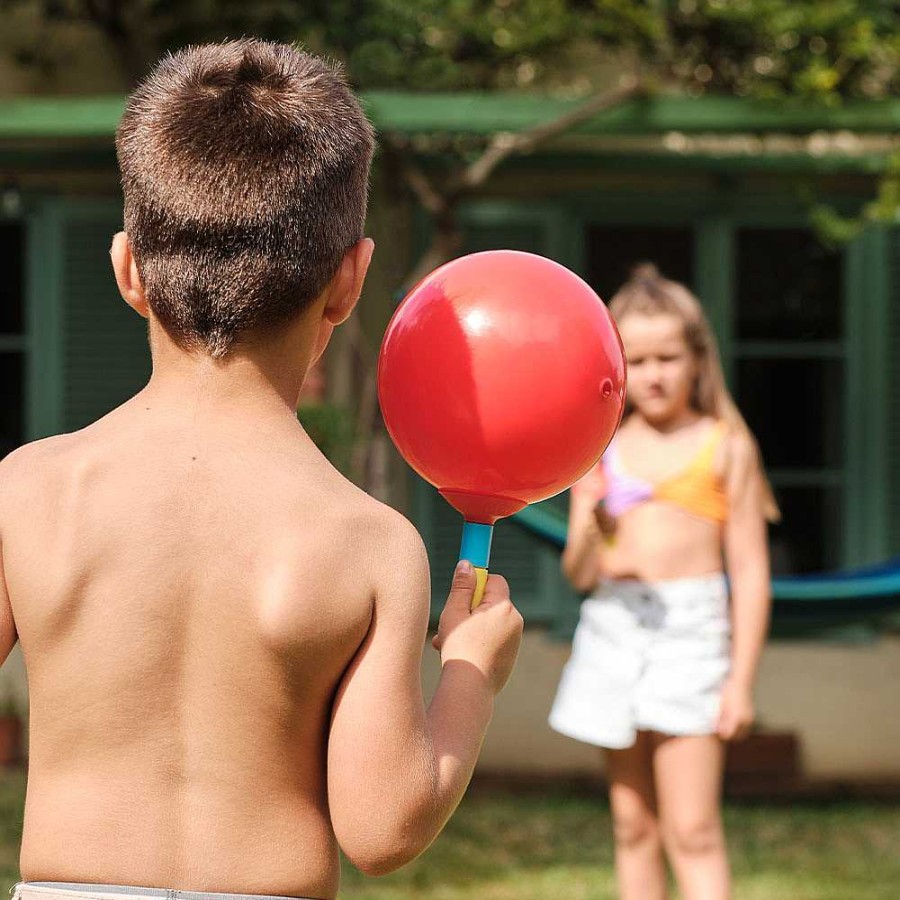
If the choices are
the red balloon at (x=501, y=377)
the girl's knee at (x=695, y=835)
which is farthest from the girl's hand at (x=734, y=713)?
the red balloon at (x=501, y=377)

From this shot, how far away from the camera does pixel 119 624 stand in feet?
4.37

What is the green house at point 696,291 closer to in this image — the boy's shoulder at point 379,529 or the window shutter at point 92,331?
the window shutter at point 92,331

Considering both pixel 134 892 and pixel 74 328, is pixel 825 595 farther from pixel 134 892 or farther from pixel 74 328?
pixel 134 892

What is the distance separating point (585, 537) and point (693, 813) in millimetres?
693

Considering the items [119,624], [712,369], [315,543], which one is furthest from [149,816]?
[712,369]

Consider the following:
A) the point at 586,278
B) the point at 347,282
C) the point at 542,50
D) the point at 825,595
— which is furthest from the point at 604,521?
the point at 586,278

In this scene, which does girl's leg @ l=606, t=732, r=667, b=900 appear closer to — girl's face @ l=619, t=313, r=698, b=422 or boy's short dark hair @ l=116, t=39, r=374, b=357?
girl's face @ l=619, t=313, r=698, b=422

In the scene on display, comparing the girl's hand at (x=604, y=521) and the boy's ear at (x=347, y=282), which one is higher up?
the boy's ear at (x=347, y=282)

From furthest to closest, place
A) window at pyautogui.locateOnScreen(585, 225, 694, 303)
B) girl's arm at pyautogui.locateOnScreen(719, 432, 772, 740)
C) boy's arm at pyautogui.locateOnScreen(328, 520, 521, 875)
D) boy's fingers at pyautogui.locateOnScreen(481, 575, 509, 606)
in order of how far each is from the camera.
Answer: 1. window at pyautogui.locateOnScreen(585, 225, 694, 303)
2. girl's arm at pyautogui.locateOnScreen(719, 432, 772, 740)
3. boy's fingers at pyautogui.locateOnScreen(481, 575, 509, 606)
4. boy's arm at pyautogui.locateOnScreen(328, 520, 521, 875)

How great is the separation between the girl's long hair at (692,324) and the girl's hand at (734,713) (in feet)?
1.48

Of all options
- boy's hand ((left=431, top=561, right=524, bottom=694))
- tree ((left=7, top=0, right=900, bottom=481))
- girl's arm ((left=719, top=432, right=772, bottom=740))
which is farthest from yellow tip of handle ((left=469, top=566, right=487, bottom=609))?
tree ((left=7, top=0, right=900, bottom=481))

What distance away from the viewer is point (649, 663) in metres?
3.48

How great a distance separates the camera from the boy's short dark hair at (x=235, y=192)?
4.45 feet

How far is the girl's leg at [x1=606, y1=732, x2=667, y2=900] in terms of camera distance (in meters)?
3.49
